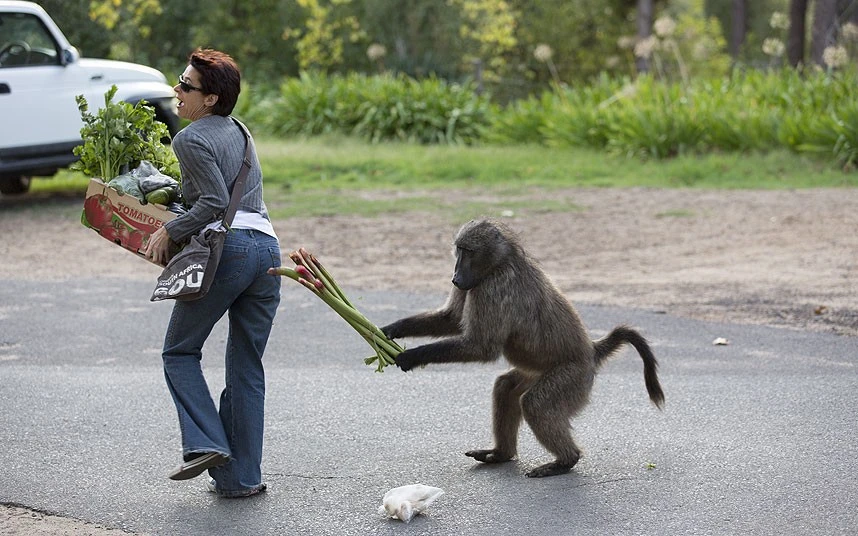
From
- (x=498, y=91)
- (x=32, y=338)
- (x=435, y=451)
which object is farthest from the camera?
(x=498, y=91)

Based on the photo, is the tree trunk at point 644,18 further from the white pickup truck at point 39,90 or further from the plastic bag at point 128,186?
the plastic bag at point 128,186

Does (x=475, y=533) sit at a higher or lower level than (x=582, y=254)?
higher

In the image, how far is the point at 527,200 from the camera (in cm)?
1392

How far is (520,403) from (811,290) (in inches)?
192

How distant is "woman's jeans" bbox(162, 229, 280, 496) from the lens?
4.65m

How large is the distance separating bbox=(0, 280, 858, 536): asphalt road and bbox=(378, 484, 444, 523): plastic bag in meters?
0.05

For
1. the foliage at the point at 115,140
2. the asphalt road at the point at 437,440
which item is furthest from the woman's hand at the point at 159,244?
the asphalt road at the point at 437,440

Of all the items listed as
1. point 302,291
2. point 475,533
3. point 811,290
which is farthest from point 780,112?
point 475,533

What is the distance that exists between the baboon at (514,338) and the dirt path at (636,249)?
3462 millimetres

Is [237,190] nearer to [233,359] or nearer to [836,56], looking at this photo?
[233,359]

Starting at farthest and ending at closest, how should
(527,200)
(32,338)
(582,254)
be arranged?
(527,200), (582,254), (32,338)

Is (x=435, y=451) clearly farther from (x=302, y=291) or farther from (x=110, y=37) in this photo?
(x=110, y=37)

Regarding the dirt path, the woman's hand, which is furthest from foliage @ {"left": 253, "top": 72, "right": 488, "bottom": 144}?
the woman's hand

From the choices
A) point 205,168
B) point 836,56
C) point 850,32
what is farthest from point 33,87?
point 850,32
